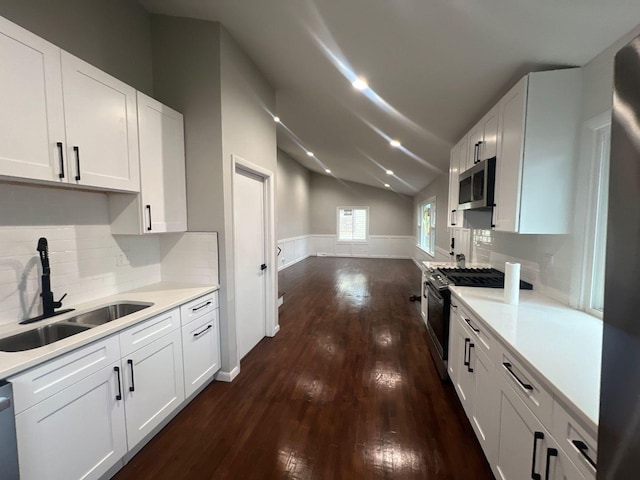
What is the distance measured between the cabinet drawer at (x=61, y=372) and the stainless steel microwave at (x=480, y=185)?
9.21 ft

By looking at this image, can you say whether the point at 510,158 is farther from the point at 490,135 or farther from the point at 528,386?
the point at 528,386

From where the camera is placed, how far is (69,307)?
191 cm

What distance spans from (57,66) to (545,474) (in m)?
2.97

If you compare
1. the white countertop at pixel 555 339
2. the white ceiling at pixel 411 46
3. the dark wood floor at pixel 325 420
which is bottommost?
the dark wood floor at pixel 325 420

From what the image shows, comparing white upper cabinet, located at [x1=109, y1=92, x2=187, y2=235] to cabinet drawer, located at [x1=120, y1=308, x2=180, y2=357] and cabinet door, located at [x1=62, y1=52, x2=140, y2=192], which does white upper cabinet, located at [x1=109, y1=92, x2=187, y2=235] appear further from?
cabinet drawer, located at [x1=120, y1=308, x2=180, y2=357]

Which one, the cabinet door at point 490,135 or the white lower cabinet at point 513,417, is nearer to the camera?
the white lower cabinet at point 513,417

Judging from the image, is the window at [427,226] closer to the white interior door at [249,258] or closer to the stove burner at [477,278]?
the stove burner at [477,278]

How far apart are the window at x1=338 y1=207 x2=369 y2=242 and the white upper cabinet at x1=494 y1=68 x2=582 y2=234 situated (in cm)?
906

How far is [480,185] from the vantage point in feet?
8.13

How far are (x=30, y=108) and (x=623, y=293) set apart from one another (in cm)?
238

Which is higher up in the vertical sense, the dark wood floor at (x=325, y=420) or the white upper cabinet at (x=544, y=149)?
the white upper cabinet at (x=544, y=149)

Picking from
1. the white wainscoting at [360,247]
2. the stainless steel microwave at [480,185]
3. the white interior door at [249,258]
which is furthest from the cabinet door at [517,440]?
the white wainscoting at [360,247]

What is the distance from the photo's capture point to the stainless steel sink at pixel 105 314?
1851mm

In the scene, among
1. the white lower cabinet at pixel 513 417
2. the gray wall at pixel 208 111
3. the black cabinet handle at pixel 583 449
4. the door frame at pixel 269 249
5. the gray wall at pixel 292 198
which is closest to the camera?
the black cabinet handle at pixel 583 449
